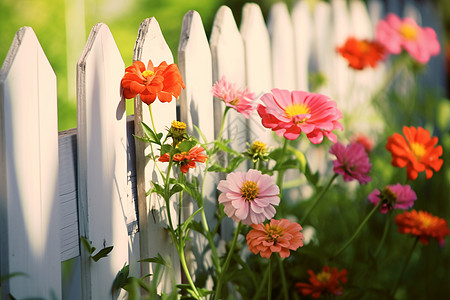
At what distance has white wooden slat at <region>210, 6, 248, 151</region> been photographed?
1.51m

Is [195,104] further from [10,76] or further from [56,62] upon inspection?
[56,62]

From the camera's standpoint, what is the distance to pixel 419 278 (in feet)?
6.81

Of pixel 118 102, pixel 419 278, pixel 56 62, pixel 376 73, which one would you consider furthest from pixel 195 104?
pixel 56 62

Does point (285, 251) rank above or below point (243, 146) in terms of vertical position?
below

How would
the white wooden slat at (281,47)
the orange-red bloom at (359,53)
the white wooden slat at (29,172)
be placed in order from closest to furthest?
the white wooden slat at (29,172) < the white wooden slat at (281,47) < the orange-red bloom at (359,53)

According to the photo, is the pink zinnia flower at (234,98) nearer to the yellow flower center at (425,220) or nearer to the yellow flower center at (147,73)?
the yellow flower center at (147,73)

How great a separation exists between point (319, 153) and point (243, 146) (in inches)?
30.3

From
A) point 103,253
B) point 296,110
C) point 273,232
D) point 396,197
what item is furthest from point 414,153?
point 103,253

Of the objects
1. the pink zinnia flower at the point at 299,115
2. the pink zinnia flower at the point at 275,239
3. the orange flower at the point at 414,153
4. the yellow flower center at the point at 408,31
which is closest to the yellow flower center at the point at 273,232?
the pink zinnia flower at the point at 275,239

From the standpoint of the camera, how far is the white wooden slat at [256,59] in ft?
5.53

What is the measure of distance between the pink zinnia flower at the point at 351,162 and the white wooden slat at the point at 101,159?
518 millimetres

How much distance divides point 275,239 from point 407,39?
1.67 m

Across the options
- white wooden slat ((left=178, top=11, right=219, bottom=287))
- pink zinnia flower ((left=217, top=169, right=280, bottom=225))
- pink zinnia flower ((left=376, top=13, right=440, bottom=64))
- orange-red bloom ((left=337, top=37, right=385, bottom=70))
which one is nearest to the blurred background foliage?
pink zinnia flower ((left=376, top=13, right=440, bottom=64))

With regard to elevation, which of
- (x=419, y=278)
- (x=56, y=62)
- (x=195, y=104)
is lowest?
(x=419, y=278)
